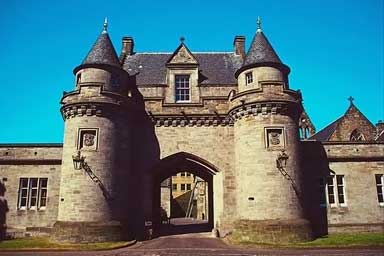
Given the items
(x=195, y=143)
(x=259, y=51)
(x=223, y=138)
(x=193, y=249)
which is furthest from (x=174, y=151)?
(x=259, y=51)

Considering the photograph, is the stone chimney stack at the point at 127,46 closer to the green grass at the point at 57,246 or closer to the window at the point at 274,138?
the window at the point at 274,138

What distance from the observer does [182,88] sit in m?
23.3

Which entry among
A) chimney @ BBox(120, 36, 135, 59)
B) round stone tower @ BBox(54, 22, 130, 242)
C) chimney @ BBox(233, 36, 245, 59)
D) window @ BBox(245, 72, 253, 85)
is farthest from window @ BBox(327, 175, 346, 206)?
chimney @ BBox(120, 36, 135, 59)

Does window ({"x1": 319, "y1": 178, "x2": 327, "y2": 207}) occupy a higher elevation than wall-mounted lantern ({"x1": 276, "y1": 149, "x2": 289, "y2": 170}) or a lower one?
lower

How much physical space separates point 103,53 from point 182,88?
5.86 m

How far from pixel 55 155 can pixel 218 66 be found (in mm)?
13731

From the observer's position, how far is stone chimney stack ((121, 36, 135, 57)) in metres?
27.7

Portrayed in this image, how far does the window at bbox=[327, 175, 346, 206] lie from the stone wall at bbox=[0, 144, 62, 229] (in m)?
18.0

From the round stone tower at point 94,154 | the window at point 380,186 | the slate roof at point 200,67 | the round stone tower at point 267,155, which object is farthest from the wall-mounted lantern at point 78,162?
the window at point 380,186

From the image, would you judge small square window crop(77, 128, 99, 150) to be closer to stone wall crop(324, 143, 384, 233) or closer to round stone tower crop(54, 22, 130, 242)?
round stone tower crop(54, 22, 130, 242)

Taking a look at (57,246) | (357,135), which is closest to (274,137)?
(57,246)

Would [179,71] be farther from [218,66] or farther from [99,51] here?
[99,51]

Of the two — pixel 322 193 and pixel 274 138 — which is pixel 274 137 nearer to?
pixel 274 138

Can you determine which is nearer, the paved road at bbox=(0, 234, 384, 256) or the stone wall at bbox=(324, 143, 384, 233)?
the paved road at bbox=(0, 234, 384, 256)
